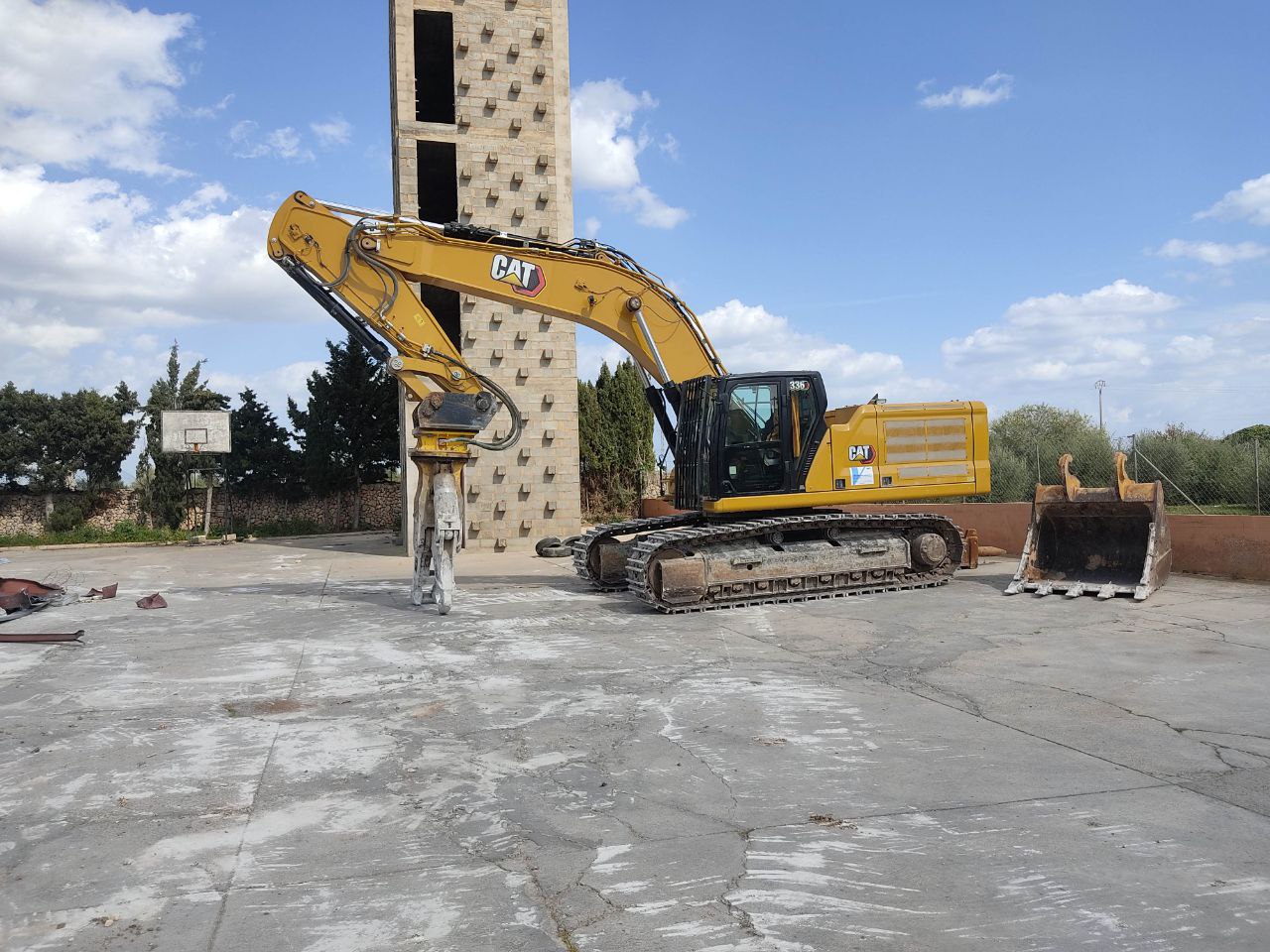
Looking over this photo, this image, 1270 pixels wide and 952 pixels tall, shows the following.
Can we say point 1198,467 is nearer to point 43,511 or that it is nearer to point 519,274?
point 519,274

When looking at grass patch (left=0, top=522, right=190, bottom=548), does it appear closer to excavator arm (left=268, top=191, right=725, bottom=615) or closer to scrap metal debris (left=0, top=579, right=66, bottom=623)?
scrap metal debris (left=0, top=579, right=66, bottom=623)

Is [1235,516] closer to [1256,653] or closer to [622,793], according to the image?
[1256,653]

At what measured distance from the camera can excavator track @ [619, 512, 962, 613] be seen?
1156 cm

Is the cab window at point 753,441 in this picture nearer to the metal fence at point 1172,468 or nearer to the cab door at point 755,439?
the cab door at point 755,439

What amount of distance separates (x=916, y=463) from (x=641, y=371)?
406cm

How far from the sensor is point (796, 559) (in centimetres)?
1207

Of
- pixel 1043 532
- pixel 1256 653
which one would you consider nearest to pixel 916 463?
pixel 1043 532

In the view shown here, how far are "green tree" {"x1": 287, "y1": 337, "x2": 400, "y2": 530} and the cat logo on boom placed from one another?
20827 mm

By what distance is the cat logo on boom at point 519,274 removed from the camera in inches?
494

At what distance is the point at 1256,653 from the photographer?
8141 mm

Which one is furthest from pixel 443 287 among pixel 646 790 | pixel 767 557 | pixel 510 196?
pixel 510 196

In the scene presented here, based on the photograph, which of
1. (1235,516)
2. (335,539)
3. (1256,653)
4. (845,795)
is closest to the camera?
(845,795)

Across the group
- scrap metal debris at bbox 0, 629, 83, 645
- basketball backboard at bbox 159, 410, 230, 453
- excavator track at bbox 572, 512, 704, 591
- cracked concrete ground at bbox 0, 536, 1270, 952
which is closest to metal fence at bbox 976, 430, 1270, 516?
cracked concrete ground at bbox 0, 536, 1270, 952

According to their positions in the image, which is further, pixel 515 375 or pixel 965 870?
pixel 515 375
